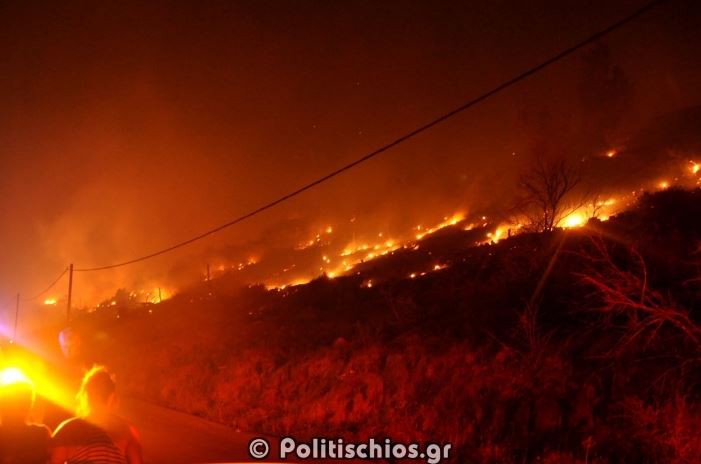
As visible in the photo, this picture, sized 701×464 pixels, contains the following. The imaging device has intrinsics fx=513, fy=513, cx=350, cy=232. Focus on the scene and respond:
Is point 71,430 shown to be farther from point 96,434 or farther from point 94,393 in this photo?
point 94,393

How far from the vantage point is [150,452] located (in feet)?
29.7

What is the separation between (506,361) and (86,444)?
8600mm

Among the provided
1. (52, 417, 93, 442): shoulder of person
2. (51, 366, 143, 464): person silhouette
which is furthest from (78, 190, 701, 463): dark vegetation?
(52, 417, 93, 442): shoulder of person

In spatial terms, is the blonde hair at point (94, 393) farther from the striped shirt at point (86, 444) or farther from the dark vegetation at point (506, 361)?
the dark vegetation at point (506, 361)

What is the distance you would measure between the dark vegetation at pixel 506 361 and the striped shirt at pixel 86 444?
5.58 meters

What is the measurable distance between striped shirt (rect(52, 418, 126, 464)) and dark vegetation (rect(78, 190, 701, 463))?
5.58 m

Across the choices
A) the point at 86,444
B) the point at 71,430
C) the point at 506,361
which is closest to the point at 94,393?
the point at 71,430

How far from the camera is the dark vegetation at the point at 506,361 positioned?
7.98 metres

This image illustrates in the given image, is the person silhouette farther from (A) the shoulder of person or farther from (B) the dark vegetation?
(B) the dark vegetation

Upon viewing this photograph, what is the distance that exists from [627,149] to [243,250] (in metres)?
86.0

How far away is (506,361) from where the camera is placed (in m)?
10.6

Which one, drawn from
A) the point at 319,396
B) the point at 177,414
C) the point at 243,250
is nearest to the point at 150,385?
the point at 177,414

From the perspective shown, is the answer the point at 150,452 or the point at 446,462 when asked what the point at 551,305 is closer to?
the point at 446,462

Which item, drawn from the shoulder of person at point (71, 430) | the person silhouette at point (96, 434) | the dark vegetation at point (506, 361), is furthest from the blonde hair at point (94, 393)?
the dark vegetation at point (506, 361)
